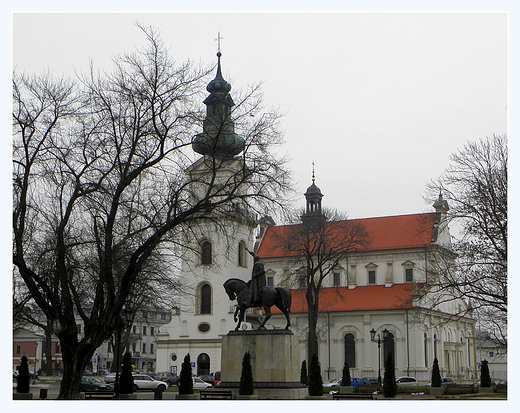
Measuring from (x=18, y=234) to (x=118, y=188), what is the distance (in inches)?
142

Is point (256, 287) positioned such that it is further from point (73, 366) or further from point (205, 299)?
point (205, 299)

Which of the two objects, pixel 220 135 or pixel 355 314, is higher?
pixel 220 135

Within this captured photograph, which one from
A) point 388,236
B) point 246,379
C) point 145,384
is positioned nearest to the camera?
point 246,379

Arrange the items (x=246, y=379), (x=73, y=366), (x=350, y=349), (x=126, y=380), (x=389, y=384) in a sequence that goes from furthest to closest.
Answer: (x=350, y=349)
(x=126, y=380)
(x=389, y=384)
(x=246, y=379)
(x=73, y=366)

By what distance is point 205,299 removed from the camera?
66.8m

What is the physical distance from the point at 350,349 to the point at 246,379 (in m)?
42.1

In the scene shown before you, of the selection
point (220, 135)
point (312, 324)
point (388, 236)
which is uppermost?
point (388, 236)

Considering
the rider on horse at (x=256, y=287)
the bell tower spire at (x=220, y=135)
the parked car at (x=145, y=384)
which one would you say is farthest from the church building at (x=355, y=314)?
the bell tower spire at (x=220, y=135)

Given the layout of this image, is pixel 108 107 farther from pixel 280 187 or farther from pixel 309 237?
pixel 309 237

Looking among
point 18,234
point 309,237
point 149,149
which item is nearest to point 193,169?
point 149,149

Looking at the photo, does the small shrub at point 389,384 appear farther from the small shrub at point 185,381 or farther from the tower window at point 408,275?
the tower window at point 408,275

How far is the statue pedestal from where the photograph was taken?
25766 millimetres

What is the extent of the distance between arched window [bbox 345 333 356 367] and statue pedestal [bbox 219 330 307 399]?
128ft

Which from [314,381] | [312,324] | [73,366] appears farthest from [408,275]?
[73,366]
